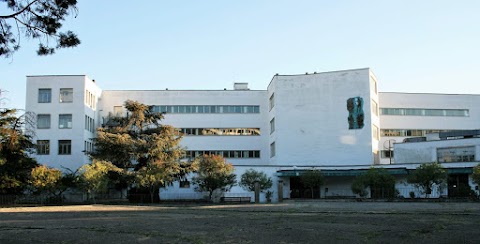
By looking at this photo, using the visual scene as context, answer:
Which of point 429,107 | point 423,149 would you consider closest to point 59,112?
point 423,149

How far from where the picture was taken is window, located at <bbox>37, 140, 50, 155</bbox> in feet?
192

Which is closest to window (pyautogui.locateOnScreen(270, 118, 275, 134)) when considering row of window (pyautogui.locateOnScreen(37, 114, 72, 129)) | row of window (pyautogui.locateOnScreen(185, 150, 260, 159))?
row of window (pyautogui.locateOnScreen(185, 150, 260, 159))

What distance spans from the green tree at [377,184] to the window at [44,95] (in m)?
35.2

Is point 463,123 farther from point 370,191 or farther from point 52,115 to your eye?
point 52,115

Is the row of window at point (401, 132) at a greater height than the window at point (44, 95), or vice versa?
the window at point (44, 95)

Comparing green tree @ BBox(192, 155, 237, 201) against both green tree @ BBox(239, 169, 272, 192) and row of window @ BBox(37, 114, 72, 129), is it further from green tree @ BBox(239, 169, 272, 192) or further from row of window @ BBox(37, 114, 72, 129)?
row of window @ BBox(37, 114, 72, 129)

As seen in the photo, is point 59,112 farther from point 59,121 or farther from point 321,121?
point 321,121

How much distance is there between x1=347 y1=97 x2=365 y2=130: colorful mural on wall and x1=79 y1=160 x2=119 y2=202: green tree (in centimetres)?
2677

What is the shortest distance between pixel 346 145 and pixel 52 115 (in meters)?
32.9

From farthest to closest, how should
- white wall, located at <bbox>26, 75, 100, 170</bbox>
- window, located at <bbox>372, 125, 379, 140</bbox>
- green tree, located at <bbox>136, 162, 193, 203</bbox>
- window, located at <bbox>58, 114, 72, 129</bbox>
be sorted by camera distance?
window, located at <bbox>372, 125, 379, 140</bbox> < window, located at <bbox>58, 114, 72, 129</bbox> < white wall, located at <bbox>26, 75, 100, 170</bbox> < green tree, located at <bbox>136, 162, 193, 203</bbox>

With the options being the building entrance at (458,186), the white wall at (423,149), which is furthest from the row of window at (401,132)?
the building entrance at (458,186)

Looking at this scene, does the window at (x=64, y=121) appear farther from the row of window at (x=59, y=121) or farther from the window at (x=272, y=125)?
the window at (x=272, y=125)

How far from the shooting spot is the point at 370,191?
47875 mm

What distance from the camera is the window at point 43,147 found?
58.5 metres
